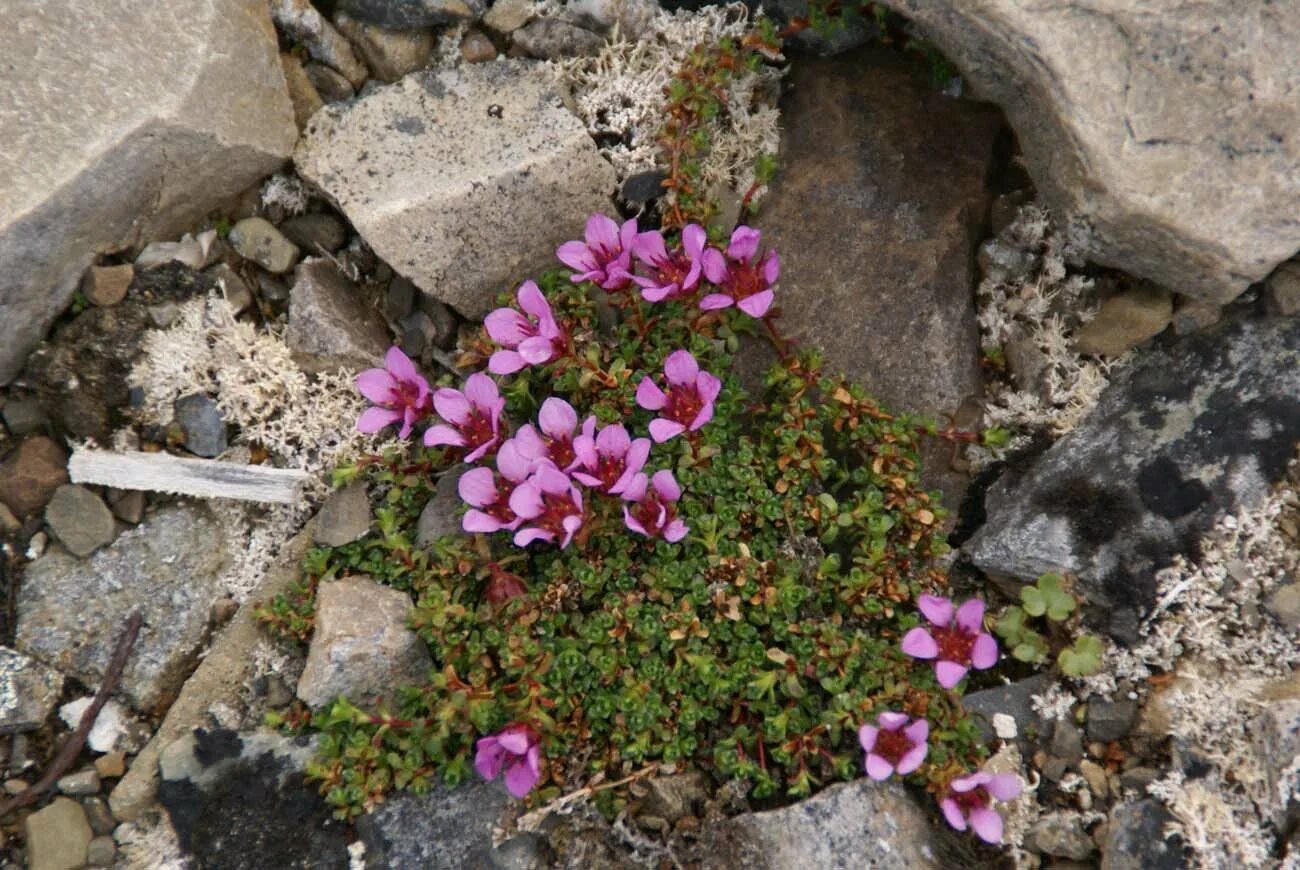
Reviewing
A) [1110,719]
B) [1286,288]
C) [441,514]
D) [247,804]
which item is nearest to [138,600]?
[247,804]

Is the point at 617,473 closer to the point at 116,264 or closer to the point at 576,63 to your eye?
Result: the point at 576,63

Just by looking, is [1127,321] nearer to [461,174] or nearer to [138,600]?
[461,174]

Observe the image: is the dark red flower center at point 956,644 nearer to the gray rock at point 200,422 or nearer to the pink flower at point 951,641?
the pink flower at point 951,641

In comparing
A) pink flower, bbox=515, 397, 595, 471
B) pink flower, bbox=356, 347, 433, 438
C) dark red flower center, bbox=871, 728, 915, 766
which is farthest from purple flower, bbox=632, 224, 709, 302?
dark red flower center, bbox=871, 728, 915, 766

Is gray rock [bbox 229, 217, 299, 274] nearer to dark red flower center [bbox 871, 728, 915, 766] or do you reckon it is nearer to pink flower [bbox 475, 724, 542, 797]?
pink flower [bbox 475, 724, 542, 797]

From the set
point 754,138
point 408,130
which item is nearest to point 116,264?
point 408,130

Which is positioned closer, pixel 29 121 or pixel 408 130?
pixel 29 121

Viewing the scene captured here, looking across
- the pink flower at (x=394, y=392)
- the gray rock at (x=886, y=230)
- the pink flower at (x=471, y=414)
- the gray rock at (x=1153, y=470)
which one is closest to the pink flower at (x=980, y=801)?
the gray rock at (x=1153, y=470)
